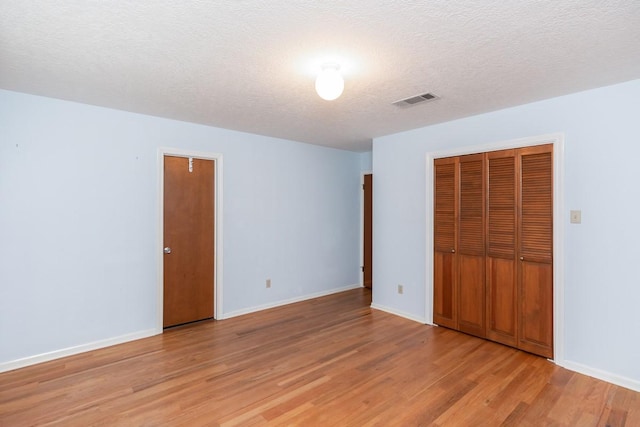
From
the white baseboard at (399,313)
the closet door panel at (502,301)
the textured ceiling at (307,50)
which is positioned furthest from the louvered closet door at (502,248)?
the white baseboard at (399,313)

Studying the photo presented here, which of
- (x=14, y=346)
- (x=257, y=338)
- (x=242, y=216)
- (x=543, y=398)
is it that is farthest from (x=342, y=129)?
(x=14, y=346)

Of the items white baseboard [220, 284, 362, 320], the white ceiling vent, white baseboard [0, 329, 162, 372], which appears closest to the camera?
white baseboard [0, 329, 162, 372]

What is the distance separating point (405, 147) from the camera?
4.22m

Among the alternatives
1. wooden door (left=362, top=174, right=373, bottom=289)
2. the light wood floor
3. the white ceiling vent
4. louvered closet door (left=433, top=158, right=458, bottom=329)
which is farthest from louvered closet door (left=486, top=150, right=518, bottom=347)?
wooden door (left=362, top=174, right=373, bottom=289)

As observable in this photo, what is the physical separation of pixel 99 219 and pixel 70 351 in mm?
1281

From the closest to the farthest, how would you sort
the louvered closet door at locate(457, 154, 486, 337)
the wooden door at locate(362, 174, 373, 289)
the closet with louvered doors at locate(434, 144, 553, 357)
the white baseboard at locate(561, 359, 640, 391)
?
the white baseboard at locate(561, 359, 640, 391), the closet with louvered doors at locate(434, 144, 553, 357), the louvered closet door at locate(457, 154, 486, 337), the wooden door at locate(362, 174, 373, 289)

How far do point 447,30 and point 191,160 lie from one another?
10.2 feet

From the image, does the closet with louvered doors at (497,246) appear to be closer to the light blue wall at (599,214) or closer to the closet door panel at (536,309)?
the closet door panel at (536,309)

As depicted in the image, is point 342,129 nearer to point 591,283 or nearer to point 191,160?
point 191,160

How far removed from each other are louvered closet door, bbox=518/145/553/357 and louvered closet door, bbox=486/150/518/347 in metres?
0.07

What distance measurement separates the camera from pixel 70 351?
3068 millimetres

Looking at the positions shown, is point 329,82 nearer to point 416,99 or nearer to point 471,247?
point 416,99

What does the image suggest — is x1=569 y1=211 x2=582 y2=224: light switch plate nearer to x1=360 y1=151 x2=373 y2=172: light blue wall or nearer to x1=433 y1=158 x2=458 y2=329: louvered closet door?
x1=433 y1=158 x2=458 y2=329: louvered closet door

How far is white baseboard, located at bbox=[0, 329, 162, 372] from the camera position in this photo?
2789mm
